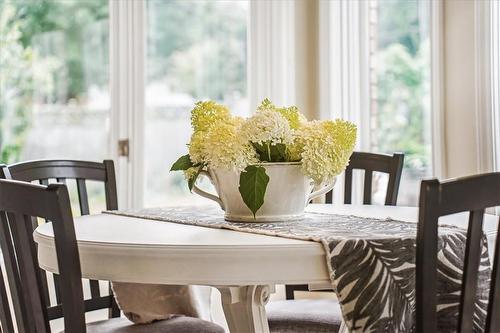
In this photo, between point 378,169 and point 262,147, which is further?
point 378,169

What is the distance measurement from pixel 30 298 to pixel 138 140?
6.91 feet

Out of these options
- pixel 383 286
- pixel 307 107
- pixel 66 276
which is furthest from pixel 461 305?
pixel 307 107

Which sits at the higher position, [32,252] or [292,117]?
[292,117]

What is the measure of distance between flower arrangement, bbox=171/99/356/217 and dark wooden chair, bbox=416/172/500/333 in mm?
525

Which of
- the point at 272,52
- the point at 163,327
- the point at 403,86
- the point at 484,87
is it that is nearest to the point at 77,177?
the point at 163,327

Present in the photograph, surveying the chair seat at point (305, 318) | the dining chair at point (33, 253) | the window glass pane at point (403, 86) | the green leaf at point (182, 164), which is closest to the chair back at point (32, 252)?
the dining chair at point (33, 253)

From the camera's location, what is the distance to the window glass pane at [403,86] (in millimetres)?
3678

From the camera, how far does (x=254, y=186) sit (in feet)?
6.41

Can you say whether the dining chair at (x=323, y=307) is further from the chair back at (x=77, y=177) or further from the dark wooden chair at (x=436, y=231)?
the dark wooden chair at (x=436, y=231)

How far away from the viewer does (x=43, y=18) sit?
12.5ft

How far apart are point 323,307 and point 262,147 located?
71cm

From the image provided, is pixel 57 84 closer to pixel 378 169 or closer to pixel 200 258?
pixel 378 169

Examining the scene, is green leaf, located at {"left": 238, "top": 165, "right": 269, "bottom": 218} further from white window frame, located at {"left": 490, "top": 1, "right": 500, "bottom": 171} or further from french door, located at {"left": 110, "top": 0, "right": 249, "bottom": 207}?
french door, located at {"left": 110, "top": 0, "right": 249, "bottom": 207}

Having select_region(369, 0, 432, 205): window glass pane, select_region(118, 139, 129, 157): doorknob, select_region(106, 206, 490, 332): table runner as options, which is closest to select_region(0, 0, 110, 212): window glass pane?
select_region(118, 139, 129, 157): doorknob
